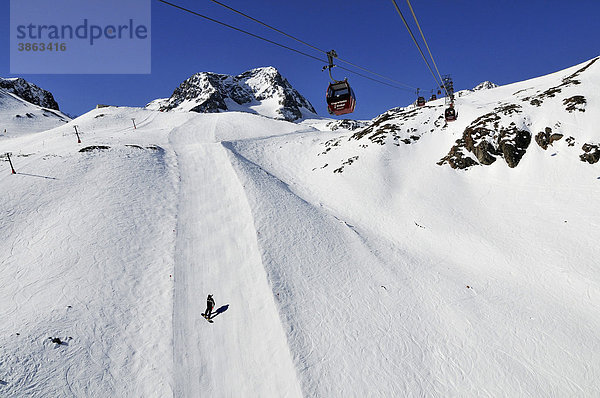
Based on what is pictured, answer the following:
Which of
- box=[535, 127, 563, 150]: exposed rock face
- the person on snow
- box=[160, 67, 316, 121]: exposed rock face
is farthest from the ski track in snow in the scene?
box=[160, 67, 316, 121]: exposed rock face

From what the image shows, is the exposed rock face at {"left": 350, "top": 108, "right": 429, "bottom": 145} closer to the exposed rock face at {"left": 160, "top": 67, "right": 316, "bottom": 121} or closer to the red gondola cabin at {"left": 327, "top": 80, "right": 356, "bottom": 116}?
the red gondola cabin at {"left": 327, "top": 80, "right": 356, "bottom": 116}

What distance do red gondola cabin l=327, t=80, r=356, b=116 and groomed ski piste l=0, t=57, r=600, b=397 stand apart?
31.2 feet

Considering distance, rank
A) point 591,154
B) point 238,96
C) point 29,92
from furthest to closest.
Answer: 1. point 238,96
2. point 29,92
3. point 591,154

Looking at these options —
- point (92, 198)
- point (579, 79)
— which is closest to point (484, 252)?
point (579, 79)

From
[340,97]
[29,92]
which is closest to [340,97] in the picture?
[340,97]

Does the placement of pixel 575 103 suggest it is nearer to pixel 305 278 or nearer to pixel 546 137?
pixel 546 137

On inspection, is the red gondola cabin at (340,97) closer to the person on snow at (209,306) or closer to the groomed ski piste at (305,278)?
the groomed ski piste at (305,278)

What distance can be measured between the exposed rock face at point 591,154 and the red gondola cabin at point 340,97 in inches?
889

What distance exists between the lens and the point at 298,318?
12766 mm

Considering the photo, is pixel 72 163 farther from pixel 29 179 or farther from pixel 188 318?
pixel 188 318

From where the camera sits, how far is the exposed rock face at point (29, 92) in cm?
11938

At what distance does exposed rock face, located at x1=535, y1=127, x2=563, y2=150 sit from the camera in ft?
82.7

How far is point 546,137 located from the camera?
25.8 m

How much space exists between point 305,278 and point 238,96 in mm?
188404
